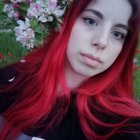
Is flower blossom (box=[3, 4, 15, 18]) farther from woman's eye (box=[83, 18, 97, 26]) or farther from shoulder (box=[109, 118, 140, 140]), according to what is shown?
shoulder (box=[109, 118, 140, 140])

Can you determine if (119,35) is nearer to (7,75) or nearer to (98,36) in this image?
(98,36)

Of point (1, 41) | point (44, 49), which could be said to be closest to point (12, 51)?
point (1, 41)

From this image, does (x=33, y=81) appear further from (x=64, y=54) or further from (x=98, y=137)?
(x=98, y=137)

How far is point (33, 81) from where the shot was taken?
7.75 ft

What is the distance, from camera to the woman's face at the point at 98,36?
2141 mm

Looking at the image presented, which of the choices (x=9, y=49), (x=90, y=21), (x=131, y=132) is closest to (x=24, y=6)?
(x=90, y=21)

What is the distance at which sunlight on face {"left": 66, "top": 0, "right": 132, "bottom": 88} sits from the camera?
2143mm

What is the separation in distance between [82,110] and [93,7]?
50 cm

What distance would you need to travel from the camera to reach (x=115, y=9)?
2.16 metres

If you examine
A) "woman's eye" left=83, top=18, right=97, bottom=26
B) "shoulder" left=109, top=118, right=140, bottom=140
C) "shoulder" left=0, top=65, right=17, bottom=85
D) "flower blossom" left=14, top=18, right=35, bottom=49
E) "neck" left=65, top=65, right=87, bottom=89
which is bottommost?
"shoulder" left=109, top=118, right=140, bottom=140

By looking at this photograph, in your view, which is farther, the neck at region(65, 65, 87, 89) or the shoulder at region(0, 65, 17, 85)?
the shoulder at region(0, 65, 17, 85)

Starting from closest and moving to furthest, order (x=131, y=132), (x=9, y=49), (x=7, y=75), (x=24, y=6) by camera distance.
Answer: (x=131, y=132)
(x=24, y=6)
(x=7, y=75)
(x=9, y=49)

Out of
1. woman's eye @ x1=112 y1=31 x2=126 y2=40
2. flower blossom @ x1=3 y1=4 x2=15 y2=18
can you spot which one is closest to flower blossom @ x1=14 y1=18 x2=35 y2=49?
flower blossom @ x1=3 y1=4 x2=15 y2=18

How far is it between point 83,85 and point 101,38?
294 mm
